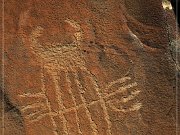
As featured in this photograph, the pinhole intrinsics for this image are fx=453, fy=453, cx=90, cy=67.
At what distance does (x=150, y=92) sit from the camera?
1.56 meters

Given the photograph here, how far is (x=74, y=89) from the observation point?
1.58m

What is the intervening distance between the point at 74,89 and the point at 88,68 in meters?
0.09

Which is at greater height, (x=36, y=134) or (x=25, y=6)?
(x=25, y=6)

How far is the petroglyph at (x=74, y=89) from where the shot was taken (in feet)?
5.17

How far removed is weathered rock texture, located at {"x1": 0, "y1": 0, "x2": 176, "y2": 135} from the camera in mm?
1553

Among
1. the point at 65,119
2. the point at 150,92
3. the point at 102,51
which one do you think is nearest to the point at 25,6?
the point at 102,51

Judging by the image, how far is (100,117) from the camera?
1.58m

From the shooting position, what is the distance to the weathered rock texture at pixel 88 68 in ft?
5.09

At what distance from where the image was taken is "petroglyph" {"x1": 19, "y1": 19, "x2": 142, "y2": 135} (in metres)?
1.58

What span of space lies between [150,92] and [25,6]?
1.72 feet

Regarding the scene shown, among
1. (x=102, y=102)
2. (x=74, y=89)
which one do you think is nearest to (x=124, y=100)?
(x=102, y=102)

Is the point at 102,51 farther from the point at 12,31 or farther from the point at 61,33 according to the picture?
the point at 12,31

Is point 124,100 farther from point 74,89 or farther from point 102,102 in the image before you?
point 74,89

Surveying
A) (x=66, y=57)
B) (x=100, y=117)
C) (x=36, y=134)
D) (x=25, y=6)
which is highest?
(x=25, y=6)
